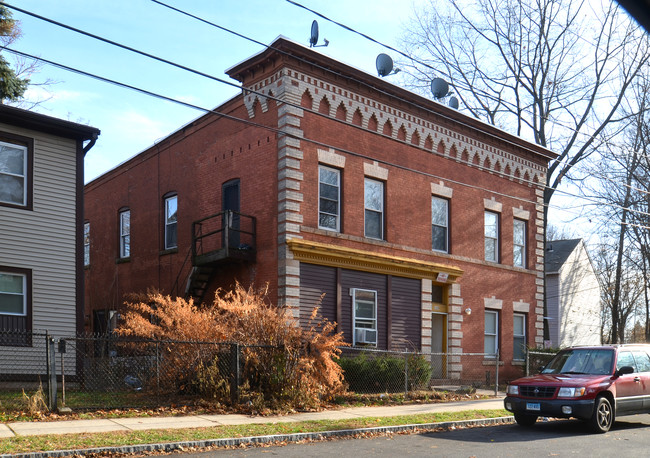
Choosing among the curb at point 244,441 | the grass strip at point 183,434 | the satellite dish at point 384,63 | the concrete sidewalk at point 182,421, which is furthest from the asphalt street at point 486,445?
the satellite dish at point 384,63

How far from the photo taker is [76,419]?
11.9 meters

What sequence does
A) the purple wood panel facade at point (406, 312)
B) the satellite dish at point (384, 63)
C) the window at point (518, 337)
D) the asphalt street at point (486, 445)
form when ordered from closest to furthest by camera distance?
the asphalt street at point (486, 445) < the purple wood panel facade at point (406, 312) < the satellite dish at point (384, 63) < the window at point (518, 337)

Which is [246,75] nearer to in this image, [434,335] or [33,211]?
[33,211]

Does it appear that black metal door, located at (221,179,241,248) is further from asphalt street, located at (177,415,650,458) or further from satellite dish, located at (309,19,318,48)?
asphalt street, located at (177,415,650,458)

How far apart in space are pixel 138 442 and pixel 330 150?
1163 cm

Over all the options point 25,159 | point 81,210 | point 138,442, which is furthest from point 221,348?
point 25,159

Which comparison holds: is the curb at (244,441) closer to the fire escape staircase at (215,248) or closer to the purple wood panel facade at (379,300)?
the purple wood panel facade at (379,300)

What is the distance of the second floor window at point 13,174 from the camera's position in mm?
16938

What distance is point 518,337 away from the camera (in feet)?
85.9

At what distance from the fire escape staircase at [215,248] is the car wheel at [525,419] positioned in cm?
866

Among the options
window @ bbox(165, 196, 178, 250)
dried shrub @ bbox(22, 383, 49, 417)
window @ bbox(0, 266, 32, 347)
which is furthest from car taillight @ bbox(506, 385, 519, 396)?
window @ bbox(165, 196, 178, 250)

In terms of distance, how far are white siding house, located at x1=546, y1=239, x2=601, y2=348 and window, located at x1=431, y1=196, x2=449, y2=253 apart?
2092 centimetres

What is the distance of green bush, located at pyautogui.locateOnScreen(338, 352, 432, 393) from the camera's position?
17516 millimetres

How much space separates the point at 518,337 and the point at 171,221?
547 inches
